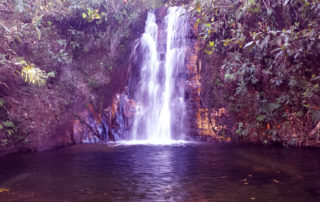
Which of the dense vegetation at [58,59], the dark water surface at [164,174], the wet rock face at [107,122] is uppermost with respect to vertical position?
the dense vegetation at [58,59]

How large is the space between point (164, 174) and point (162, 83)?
240 inches

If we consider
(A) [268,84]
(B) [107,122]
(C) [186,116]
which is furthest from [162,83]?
(A) [268,84]

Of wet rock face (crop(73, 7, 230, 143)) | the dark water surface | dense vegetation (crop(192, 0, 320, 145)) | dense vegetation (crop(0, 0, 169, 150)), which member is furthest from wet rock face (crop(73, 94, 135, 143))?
dense vegetation (crop(192, 0, 320, 145))

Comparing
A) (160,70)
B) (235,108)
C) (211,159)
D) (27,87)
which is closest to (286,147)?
(235,108)

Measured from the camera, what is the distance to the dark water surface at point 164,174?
5098 millimetres

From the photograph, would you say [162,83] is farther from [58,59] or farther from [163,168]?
[163,168]

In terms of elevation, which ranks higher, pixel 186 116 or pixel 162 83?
pixel 162 83

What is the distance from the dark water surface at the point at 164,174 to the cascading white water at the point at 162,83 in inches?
79.4

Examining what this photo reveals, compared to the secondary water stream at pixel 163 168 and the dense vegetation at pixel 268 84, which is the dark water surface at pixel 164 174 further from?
the dense vegetation at pixel 268 84

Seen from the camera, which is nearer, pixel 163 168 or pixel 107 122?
pixel 163 168

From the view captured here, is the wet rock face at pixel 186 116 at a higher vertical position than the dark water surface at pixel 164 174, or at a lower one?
higher

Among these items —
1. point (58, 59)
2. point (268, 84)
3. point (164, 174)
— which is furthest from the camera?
point (58, 59)

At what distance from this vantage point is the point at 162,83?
12.1 m

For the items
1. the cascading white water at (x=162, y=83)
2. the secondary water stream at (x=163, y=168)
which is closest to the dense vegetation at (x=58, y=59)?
the cascading white water at (x=162, y=83)
